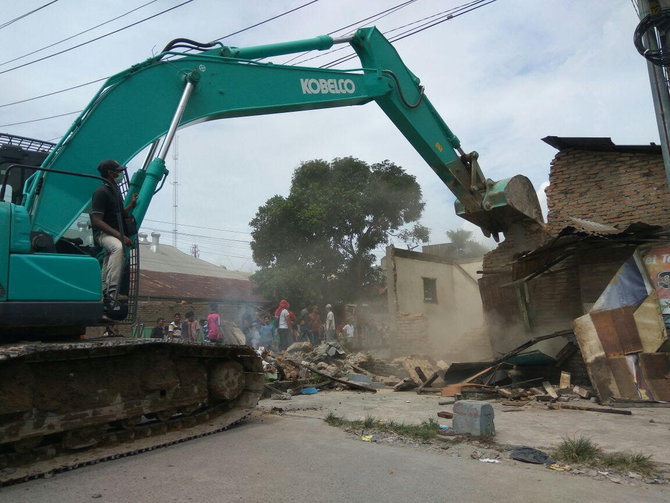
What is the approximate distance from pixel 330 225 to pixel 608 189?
18.0 meters

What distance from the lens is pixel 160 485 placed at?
138 inches

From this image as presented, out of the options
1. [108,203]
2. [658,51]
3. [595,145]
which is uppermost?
[658,51]

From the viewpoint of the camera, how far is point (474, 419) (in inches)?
191

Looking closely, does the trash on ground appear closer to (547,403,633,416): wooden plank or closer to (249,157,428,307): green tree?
(547,403,633,416): wooden plank

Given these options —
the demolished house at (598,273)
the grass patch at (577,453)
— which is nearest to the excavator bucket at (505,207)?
the demolished house at (598,273)

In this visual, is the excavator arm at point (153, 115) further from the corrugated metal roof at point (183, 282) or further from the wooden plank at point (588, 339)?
the corrugated metal roof at point (183, 282)

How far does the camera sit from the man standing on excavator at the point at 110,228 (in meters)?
4.53

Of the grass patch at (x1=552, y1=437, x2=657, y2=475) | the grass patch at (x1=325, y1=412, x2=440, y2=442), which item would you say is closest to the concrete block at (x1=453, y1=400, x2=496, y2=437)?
the grass patch at (x1=325, y1=412, x2=440, y2=442)

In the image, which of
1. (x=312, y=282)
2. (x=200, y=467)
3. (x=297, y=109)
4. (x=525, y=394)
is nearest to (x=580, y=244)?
(x=525, y=394)

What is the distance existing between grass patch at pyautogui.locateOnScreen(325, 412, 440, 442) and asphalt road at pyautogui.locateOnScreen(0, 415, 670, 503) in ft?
1.24

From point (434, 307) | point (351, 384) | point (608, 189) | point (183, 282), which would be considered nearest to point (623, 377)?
point (351, 384)

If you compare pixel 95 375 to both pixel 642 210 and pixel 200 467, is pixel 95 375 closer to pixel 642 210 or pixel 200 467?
pixel 200 467

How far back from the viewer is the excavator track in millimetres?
A: 3863

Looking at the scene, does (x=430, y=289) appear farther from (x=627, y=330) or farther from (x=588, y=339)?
(x=627, y=330)
